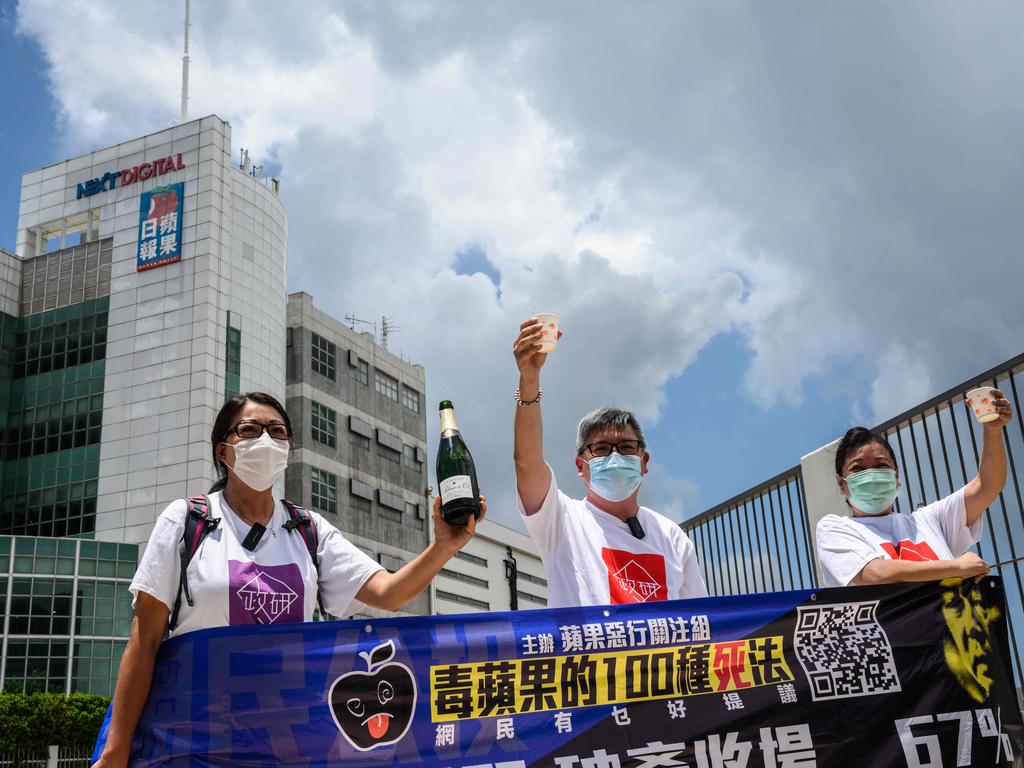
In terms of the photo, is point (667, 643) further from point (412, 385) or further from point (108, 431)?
point (412, 385)

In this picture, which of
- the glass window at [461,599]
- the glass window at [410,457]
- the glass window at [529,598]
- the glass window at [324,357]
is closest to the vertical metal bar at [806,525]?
the glass window at [324,357]

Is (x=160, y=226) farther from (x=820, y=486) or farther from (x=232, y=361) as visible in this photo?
(x=820, y=486)

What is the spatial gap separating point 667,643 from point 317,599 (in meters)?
1.34

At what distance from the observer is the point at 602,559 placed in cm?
432

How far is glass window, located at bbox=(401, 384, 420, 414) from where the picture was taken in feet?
206

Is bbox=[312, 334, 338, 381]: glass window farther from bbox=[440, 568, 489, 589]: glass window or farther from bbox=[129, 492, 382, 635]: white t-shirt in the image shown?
bbox=[129, 492, 382, 635]: white t-shirt

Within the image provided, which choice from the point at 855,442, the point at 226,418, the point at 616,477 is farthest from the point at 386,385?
the point at 226,418

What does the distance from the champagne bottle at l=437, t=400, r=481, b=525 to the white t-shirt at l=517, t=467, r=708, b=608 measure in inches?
18.1

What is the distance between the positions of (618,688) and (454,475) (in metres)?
1.02

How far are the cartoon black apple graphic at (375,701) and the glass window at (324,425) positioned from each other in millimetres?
50018

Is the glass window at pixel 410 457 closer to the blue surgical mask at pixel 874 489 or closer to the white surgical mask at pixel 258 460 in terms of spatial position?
the blue surgical mask at pixel 874 489

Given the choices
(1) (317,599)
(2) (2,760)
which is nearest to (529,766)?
(1) (317,599)

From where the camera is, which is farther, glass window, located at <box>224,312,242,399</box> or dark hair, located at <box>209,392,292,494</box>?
glass window, located at <box>224,312,242,399</box>

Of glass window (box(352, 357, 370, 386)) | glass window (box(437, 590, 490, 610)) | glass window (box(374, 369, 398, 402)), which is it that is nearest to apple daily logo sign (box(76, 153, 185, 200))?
glass window (box(352, 357, 370, 386))
